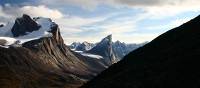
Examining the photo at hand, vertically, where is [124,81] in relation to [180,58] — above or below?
below

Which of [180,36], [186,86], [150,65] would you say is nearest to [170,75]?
[186,86]

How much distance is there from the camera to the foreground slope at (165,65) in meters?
73.4

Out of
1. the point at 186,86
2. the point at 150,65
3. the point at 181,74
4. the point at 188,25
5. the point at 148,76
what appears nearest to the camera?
the point at 186,86

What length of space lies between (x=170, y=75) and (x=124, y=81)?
530 inches

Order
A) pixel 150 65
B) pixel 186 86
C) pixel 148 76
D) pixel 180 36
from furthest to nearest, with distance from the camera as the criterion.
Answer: pixel 180 36 < pixel 150 65 < pixel 148 76 < pixel 186 86

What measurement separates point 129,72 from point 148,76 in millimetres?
10863

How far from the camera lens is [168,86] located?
234 ft

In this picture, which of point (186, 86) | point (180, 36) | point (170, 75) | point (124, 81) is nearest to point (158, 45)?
point (180, 36)

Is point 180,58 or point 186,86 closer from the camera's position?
point 186,86

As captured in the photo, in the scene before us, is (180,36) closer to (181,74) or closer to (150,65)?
(150,65)

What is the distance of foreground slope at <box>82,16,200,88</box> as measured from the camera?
73363 mm

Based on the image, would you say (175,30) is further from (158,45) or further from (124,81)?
(124,81)

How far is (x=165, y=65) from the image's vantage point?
282ft

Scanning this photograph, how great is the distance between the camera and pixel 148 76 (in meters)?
83.5
